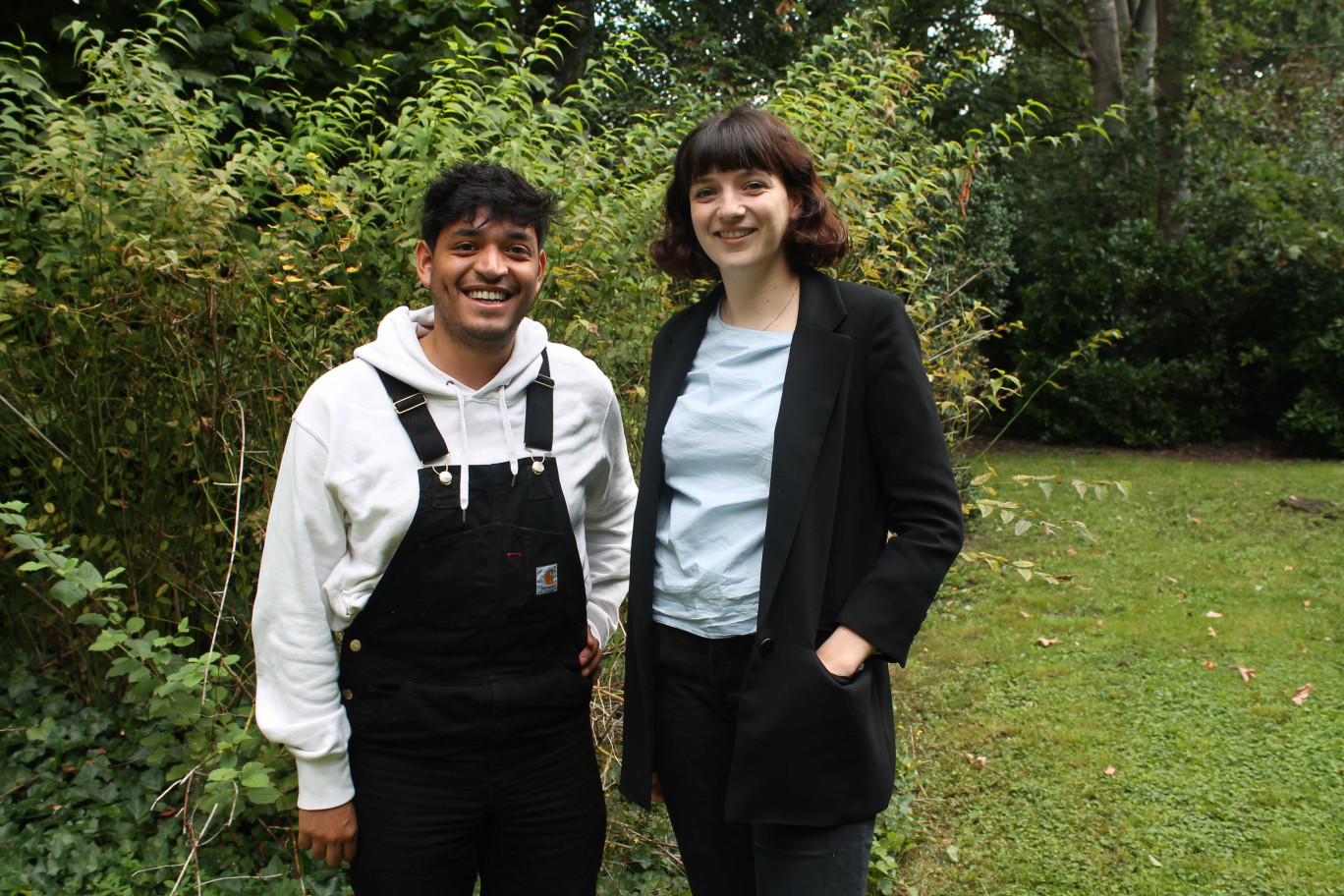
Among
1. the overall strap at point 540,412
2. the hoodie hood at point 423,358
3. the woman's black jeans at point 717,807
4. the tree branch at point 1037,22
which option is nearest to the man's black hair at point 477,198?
the hoodie hood at point 423,358

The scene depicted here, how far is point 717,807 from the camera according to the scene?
1829mm

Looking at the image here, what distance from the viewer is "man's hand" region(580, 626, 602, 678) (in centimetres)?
200

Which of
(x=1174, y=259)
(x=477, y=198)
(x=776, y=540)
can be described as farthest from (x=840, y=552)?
(x=1174, y=259)

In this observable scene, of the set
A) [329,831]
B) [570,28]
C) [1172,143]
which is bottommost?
[329,831]

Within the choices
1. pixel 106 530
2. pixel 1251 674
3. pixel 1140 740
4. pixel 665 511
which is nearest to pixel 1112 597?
pixel 1251 674

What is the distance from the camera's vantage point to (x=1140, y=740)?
417 cm

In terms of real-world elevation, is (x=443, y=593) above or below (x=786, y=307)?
below

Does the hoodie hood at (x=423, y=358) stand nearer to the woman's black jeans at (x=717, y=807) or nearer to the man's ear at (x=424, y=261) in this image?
the man's ear at (x=424, y=261)

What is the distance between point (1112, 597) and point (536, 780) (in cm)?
537

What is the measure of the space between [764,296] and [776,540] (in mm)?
508

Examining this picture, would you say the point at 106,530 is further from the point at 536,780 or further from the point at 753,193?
the point at 753,193

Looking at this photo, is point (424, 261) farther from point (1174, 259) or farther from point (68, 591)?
point (1174, 259)

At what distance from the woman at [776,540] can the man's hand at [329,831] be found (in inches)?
20.6

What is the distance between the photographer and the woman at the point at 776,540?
1651 millimetres
